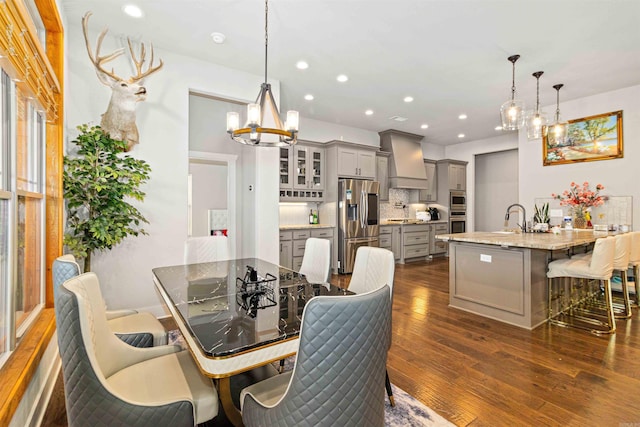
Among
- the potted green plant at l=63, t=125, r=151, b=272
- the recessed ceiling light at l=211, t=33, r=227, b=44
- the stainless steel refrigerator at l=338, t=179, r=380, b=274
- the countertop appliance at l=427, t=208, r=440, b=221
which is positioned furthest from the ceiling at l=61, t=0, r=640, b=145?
the countertop appliance at l=427, t=208, r=440, b=221

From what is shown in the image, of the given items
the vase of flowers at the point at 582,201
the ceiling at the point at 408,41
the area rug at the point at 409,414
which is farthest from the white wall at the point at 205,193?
the vase of flowers at the point at 582,201

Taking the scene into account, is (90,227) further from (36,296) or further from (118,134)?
(118,134)

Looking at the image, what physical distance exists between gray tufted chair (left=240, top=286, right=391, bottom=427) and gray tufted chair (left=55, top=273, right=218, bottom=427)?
0.38m

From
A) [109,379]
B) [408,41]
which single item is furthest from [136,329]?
[408,41]

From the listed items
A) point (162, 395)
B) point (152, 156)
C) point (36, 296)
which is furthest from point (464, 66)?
point (36, 296)

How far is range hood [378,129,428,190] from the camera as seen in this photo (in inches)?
266

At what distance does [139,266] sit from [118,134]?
1364mm

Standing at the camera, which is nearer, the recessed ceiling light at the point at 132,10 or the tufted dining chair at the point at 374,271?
the tufted dining chair at the point at 374,271

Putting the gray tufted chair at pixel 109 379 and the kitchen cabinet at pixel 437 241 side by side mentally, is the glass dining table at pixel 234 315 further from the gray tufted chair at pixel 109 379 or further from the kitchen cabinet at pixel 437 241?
the kitchen cabinet at pixel 437 241

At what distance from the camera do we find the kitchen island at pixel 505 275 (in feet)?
9.95

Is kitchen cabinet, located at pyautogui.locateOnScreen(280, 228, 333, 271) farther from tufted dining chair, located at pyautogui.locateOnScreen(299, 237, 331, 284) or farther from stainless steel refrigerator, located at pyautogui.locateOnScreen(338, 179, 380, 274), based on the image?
tufted dining chair, located at pyautogui.locateOnScreen(299, 237, 331, 284)

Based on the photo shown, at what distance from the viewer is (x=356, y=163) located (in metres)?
6.09

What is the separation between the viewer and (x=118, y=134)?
9.28 feet

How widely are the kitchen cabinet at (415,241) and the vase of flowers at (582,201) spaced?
2.88 m
